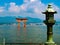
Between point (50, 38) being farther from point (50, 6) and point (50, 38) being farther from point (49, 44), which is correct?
point (50, 6)

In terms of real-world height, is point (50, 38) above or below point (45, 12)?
below

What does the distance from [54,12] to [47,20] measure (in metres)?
0.42

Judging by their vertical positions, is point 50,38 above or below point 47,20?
below

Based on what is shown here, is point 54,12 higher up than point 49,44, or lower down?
higher up

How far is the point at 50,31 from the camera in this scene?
940 cm

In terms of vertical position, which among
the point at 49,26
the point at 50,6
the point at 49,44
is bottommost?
the point at 49,44

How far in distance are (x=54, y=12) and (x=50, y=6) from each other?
292mm

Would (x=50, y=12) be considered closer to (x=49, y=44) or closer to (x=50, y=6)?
(x=50, y=6)

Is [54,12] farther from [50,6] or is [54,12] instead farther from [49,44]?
[49,44]

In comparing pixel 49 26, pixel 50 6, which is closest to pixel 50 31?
pixel 49 26

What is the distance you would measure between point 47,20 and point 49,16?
0.19 m

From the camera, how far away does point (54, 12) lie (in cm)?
944

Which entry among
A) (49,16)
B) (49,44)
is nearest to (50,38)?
(49,44)

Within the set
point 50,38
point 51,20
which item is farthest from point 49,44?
point 51,20
